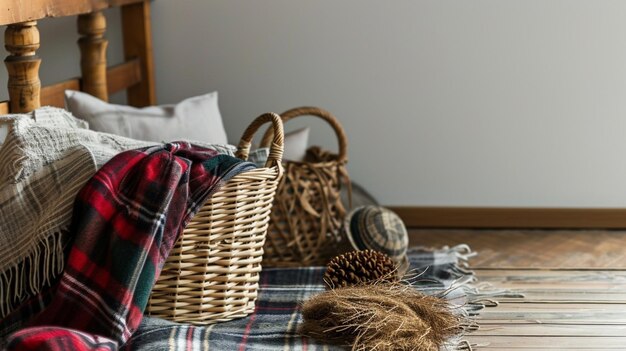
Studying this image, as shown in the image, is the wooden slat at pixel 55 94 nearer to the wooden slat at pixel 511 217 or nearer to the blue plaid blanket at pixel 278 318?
the blue plaid blanket at pixel 278 318

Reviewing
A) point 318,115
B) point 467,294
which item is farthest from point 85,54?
point 467,294

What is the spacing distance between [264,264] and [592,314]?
894mm

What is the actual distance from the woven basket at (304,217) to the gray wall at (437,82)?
1.65ft

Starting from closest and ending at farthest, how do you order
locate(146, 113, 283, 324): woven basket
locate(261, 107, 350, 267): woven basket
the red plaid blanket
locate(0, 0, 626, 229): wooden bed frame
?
the red plaid blanket, locate(146, 113, 283, 324): woven basket, locate(0, 0, 626, 229): wooden bed frame, locate(261, 107, 350, 267): woven basket

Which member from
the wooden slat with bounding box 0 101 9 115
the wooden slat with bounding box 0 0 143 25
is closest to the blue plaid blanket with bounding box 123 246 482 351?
the wooden slat with bounding box 0 101 9 115

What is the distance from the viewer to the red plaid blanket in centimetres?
183

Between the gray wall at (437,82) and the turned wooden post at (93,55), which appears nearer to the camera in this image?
the turned wooden post at (93,55)

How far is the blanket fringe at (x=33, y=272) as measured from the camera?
1854 millimetres

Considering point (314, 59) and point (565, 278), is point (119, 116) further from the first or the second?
point (565, 278)

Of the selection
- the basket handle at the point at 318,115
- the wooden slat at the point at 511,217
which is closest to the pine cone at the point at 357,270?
the basket handle at the point at 318,115

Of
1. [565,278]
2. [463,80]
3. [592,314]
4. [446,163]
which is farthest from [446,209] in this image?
[592,314]

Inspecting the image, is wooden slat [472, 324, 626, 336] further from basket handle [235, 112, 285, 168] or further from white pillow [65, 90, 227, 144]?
white pillow [65, 90, 227, 144]

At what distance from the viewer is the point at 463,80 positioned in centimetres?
313

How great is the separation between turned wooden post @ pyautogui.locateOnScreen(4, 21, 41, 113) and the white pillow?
0.71ft
